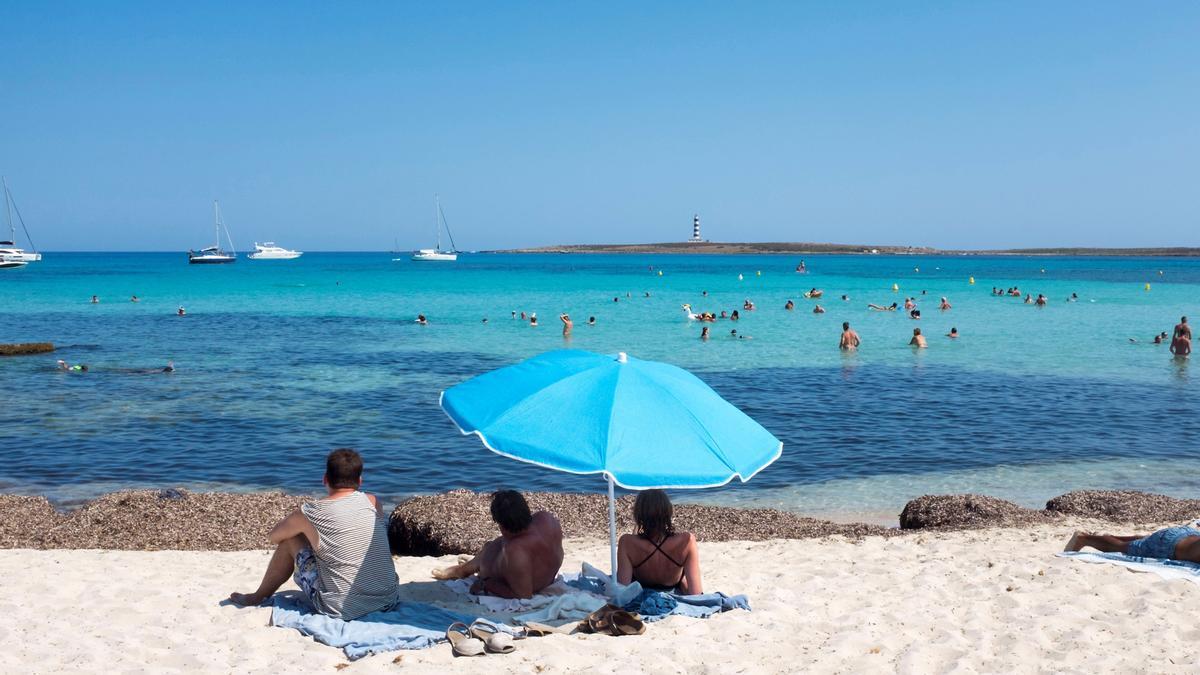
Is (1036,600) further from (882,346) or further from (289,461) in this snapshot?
(882,346)

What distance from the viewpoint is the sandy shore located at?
18.6 ft

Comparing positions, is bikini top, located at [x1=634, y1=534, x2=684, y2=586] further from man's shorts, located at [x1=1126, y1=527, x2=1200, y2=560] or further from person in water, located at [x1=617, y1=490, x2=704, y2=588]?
man's shorts, located at [x1=1126, y1=527, x2=1200, y2=560]

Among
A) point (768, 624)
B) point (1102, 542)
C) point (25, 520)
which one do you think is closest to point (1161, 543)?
point (1102, 542)

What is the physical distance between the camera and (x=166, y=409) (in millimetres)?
18406

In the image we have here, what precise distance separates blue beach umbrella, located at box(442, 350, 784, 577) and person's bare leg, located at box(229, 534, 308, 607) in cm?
147

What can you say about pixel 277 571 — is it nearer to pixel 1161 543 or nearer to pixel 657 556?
pixel 657 556

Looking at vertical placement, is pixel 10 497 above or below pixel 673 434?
below

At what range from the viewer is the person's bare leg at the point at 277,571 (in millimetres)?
6406

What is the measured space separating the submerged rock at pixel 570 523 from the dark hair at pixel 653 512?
3.14 m

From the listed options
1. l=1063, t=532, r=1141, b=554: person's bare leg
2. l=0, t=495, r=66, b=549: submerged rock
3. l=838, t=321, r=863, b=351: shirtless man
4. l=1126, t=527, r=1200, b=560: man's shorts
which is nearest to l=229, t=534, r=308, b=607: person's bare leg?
l=0, t=495, r=66, b=549: submerged rock

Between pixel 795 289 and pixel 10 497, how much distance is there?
62075 millimetres

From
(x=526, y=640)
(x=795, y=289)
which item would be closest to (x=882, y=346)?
(x=526, y=640)

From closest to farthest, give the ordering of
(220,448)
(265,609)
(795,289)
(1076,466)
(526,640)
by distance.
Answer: (526,640), (265,609), (1076,466), (220,448), (795,289)

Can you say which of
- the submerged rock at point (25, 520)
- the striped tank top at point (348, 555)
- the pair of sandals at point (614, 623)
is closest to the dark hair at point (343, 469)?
the striped tank top at point (348, 555)
